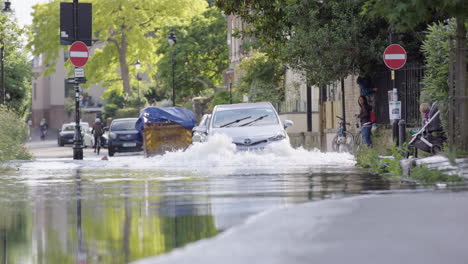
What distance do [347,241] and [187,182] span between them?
9.20 m

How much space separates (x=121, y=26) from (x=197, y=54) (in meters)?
6.90

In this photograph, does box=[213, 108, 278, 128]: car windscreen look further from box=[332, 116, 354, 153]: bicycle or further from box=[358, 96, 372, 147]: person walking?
box=[332, 116, 354, 153]: bicycle

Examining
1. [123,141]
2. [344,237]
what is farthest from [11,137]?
[344,237]

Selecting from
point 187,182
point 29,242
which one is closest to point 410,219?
point 29,242

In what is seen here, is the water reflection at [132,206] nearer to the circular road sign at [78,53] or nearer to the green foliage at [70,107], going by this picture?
the circular road sign at [78,53]

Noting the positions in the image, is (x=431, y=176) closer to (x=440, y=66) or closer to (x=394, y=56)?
(x=440, y=66)

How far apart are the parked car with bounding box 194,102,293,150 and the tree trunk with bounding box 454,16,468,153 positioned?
8.88 metres

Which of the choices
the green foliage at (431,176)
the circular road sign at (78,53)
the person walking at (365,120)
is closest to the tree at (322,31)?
the person walking at (365,120)

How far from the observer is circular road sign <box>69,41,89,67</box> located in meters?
30.3

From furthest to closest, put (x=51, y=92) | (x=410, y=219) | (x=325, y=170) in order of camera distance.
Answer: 1. (x=51, y=92)
2. (x=325, y=170)
3. (x=410, y=219)

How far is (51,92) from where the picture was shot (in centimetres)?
12138

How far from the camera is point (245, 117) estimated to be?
2811cm

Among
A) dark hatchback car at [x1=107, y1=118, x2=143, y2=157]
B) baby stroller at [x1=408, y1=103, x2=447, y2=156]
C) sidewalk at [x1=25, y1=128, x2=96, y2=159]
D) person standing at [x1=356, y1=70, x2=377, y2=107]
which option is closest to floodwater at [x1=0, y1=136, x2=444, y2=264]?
baby stroller at [x1=408, y1=103, x2=447, y2=156]

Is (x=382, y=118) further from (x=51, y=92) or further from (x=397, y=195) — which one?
(x=51, y=92)
